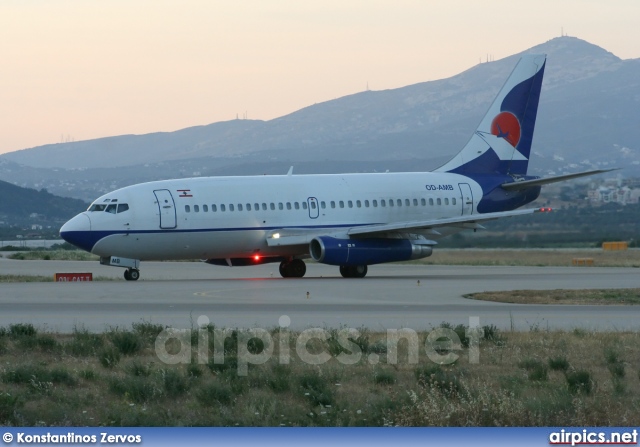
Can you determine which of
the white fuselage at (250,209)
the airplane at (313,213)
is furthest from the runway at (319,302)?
the white fuselage at (250,209)

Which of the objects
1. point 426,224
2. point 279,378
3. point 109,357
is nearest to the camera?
point 279,378

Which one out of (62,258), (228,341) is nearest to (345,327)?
(228,341)

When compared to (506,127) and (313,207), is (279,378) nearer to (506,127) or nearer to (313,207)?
(313,207)

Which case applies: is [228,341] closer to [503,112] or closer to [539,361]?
[539,361]

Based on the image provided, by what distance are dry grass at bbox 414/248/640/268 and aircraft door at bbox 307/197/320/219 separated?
13.6 meters

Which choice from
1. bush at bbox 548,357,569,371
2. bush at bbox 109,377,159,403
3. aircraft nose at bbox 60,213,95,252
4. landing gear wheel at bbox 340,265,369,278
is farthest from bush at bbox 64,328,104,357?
landing gear wheel at bbox 340,265,369,278

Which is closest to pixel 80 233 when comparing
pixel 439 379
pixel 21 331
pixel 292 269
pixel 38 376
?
pixel 292 269

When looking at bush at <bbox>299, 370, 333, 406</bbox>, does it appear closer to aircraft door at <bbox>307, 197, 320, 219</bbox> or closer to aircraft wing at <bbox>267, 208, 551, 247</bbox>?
aircraft wing at <bbox>267, 208, 551, 247</bbox>

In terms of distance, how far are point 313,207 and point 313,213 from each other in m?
0.23

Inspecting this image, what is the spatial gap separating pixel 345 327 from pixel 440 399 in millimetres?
8191

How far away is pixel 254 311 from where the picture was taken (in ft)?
91.5

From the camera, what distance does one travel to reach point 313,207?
43.5 metres

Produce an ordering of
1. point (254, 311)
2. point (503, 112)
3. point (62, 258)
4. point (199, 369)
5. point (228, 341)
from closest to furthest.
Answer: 1. point (199, 369)
2. point (228, 341)
3. point (254, 311)
4. point (503, 112)
5. point (62, 258)

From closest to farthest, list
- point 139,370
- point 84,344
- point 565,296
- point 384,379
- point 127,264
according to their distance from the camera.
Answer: point 384,379
point 139,370
point 84,344
point 565,296
point 127,264
